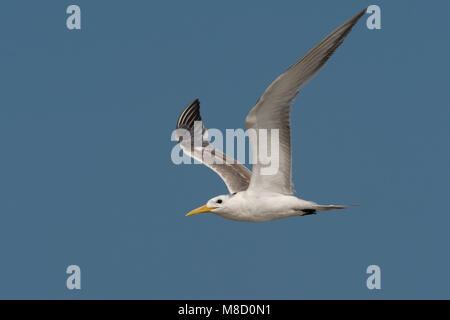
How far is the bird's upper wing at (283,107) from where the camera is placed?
9492 millimetres

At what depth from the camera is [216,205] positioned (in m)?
11.1

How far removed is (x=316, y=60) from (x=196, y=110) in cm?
481

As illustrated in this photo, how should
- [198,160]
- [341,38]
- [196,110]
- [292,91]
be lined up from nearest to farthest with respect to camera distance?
1. [341,38]
2. [292,91]
3. [198,160]
4. [196,110]

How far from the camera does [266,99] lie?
1005cm

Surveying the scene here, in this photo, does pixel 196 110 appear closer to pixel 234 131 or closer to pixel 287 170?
pixel 234 131

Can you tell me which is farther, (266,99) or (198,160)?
(198,160)

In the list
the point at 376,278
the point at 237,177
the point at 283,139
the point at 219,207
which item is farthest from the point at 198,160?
the point at 376,278

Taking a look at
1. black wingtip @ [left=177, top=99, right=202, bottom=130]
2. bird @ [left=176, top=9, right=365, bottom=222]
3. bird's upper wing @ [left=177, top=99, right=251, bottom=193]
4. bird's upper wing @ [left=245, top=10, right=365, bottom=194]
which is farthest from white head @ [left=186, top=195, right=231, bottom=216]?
black wingtip @ [left=177, top=99, right=202, bottom=130]

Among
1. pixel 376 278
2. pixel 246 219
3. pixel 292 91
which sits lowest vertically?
pixel 376 278

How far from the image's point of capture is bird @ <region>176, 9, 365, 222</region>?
957 cm

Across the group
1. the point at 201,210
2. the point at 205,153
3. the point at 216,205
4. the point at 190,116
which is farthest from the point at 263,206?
the point at 190,116

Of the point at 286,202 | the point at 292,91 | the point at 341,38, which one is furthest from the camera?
the point at 286,202

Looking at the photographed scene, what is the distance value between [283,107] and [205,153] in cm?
329

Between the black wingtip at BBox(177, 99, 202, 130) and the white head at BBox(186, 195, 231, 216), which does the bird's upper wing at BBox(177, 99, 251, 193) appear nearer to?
the black wingtip at BBox(177, 99, 202, 130)
